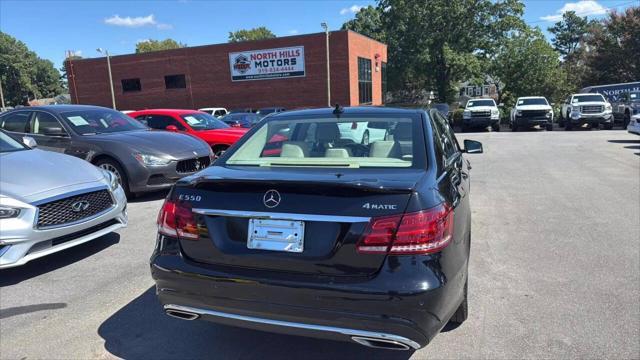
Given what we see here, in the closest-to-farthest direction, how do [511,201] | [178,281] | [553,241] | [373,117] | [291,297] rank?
1. [291,297]
2. [178,281]
3. [373,117]
4. [553,241]
5. [511,201]

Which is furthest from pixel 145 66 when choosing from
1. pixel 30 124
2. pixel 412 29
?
pixel 30 124

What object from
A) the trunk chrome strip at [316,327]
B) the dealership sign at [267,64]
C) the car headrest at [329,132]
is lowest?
the trunk chrome strip at [316,327]

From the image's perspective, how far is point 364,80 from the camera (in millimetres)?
37406

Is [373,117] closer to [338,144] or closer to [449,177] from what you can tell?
[338,144]

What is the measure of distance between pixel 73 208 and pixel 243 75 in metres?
32.7

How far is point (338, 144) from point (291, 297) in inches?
62.8

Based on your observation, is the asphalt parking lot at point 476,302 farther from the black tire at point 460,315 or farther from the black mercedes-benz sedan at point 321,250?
the black mercedes-benz sedan at point 321,250

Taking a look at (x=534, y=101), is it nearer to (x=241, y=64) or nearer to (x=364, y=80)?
(x=364, y=80)

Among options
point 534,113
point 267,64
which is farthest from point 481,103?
point 267,64

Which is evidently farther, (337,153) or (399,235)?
(337,153)

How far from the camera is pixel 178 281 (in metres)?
2.74

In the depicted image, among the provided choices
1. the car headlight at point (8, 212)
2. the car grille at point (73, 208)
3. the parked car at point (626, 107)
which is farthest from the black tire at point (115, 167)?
the parked car at point (626, 107)

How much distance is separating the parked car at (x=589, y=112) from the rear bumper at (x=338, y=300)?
2410 centimetres

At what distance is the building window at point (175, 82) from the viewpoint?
38.4 metres
